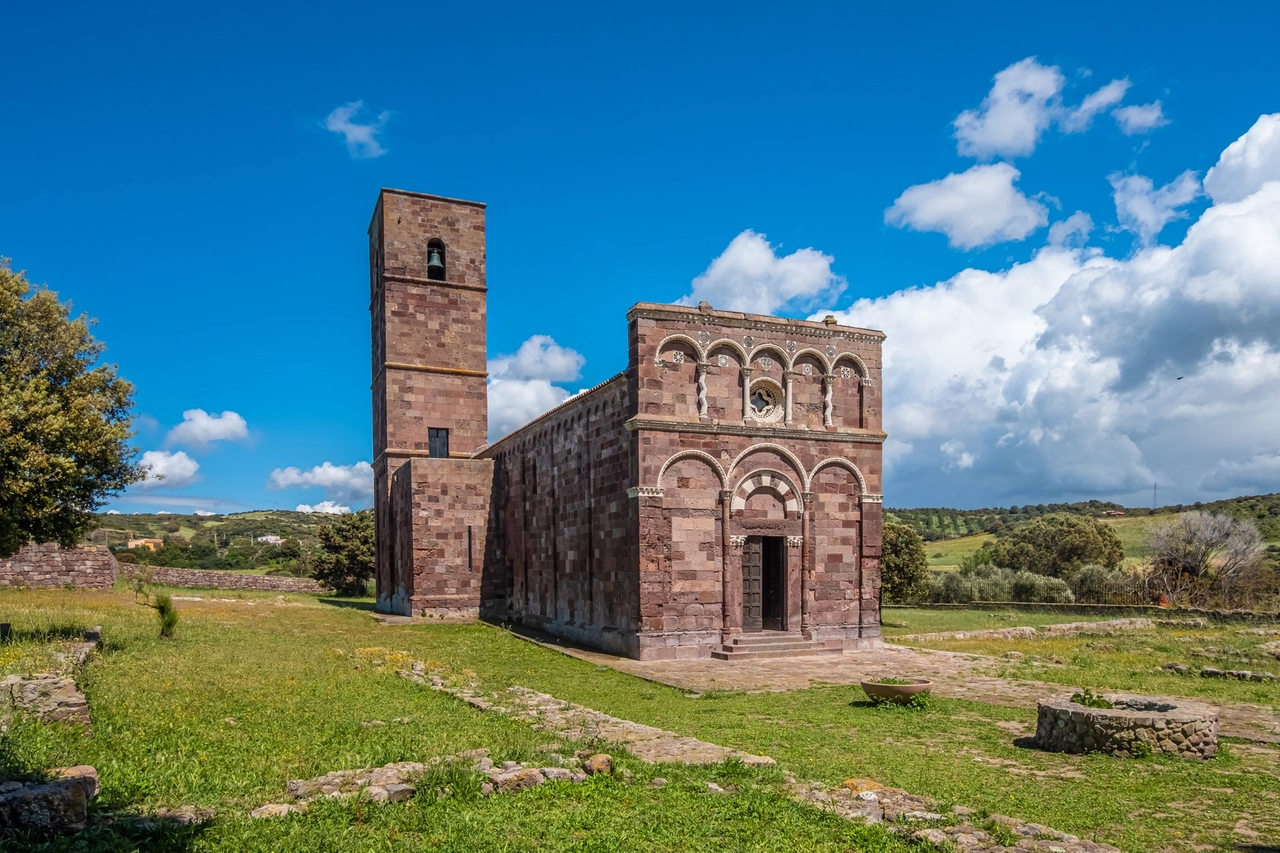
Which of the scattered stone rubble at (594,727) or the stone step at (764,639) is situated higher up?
the scattered stone rubble at (594,727)

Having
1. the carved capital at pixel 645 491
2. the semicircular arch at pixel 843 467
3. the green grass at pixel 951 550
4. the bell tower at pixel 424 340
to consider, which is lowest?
the green grass at pixel 951 550

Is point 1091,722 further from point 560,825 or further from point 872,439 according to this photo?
point 872,439

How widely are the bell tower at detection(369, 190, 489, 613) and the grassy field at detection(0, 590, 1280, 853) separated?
19.1 m

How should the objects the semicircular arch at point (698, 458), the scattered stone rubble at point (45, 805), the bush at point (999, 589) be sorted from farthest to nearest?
the bush at point (999, 589), the semicircular arch at point (698, 458), the scattered stone rubble at point (45, 805)

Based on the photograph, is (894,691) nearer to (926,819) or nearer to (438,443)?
(926,819)

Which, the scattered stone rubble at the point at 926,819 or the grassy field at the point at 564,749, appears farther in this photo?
the grassy field at the point at 564,749

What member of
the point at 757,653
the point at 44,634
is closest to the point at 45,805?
the point at 44,634

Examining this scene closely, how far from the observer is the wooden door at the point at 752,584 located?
892 inches

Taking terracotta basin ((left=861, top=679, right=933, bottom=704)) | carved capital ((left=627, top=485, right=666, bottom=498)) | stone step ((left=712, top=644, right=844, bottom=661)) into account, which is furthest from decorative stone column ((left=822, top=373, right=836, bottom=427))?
terracotta basin ((left=861, top=679, right=933, bottom=704))

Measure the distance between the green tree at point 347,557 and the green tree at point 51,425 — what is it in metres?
31.2

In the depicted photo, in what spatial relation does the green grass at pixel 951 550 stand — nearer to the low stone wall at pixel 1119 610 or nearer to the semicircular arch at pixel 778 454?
the low stone wall at pixel 1119 610

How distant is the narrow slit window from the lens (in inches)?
1419

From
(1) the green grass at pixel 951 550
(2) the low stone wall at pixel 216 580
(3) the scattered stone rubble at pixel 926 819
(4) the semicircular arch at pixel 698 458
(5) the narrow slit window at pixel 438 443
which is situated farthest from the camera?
(1) the green grass at pixel 951 550

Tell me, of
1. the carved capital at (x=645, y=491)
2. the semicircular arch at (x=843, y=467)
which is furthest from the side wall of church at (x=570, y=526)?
the semicircular arch at (x=843, y=467)
